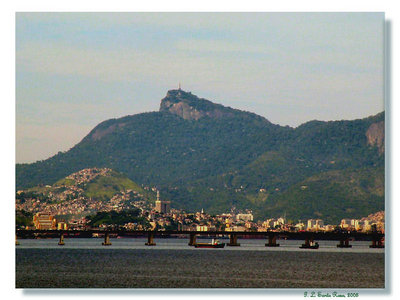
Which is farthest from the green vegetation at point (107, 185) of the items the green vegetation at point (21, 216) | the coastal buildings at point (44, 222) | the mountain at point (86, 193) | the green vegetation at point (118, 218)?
the green vegetation at point (21, 216)

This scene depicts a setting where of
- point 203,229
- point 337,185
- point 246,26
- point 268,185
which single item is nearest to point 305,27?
point 246,26

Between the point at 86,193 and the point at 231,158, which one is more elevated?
the point at 231,158

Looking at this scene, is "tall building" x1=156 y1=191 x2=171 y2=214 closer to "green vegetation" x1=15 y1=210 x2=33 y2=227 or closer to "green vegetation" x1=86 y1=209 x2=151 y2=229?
"green vegetation" x1=86 y1=209 x2=151 y2=229

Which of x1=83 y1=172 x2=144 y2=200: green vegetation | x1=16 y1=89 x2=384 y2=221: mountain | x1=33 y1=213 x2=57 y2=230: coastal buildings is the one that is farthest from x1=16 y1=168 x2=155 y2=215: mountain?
x1=16 y1=89 x2=384 y2=221: mountain

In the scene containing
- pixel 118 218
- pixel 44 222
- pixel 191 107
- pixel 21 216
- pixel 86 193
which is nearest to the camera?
pixel 21 216

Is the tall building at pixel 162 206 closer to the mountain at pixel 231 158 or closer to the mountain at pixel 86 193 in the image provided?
the mountain at pixel 86 193

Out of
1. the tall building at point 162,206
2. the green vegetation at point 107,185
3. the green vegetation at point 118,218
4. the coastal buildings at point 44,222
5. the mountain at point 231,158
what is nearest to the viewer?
the mountain at point 231,158

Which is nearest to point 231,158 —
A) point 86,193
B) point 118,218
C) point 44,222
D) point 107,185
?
point 107,185

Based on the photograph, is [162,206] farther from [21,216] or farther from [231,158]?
[21,216]
